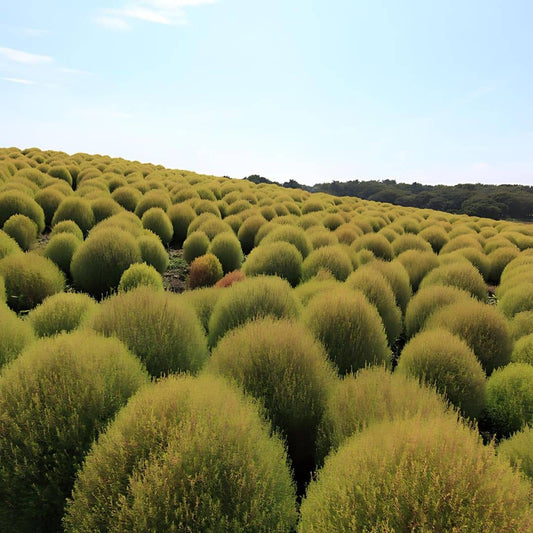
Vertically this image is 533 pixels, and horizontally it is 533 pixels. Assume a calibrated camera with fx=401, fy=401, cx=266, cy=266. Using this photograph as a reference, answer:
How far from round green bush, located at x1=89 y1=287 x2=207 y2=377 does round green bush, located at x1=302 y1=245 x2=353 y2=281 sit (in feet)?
15.0

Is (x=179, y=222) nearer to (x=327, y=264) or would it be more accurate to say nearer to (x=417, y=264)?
(x=327, y=264)

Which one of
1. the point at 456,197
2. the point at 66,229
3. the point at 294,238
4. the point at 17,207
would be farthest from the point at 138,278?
the point at 456,197

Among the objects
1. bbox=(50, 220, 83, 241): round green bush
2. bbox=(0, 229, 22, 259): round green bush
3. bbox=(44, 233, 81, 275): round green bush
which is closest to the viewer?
bbox=(0, 229, 22, 259): round green bush

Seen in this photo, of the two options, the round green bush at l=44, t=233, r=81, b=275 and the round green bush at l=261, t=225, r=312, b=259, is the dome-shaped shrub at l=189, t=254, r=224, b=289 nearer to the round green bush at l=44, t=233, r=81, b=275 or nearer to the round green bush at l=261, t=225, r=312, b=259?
the round green bush at l=261, t=225, r=312, b=259

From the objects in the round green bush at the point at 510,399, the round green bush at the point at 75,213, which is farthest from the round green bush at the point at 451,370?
the round green bush at the point at 75,213

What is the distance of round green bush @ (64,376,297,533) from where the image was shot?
2367mm

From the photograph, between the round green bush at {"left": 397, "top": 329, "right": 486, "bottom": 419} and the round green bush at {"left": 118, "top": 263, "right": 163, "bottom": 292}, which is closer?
the round green bush at {"left": 397, "top": 329, "right": 486, "bottom": 419}

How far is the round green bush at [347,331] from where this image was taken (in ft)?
17.1

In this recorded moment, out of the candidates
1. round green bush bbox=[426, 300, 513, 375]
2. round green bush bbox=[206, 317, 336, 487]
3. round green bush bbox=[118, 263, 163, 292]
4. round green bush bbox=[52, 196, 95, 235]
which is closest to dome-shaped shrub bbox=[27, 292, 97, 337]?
round green bush bbox=[118, 263, 163, 292]

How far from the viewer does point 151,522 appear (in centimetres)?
232

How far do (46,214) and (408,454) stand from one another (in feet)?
44.7

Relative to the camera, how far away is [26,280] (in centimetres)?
730

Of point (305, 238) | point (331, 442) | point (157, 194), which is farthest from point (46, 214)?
point (331, 442)

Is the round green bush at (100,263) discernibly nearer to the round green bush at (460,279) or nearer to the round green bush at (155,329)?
the round green bush at (155,329)
